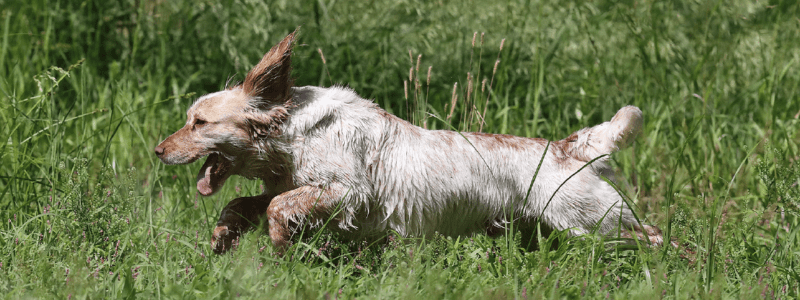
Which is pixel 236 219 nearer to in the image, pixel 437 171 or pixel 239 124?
pixel 239 124

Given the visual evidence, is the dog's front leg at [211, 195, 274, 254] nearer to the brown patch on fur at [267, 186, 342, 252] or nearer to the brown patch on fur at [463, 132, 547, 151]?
the brown patch on fur at [267, 186, 342, 252]

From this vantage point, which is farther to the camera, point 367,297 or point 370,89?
point 370,89

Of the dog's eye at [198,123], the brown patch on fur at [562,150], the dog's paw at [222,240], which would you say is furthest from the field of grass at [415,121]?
the brown patch on fur at [562,150]

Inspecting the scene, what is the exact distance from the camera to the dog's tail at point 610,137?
11.3 feet

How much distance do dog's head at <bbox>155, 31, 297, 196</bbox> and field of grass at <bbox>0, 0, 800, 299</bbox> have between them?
9.5 inches

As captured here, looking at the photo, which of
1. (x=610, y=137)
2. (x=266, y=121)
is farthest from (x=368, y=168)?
(x=610, y=137)

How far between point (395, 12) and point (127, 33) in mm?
2128

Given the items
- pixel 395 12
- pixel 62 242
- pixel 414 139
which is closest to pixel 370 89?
pixel 395 12

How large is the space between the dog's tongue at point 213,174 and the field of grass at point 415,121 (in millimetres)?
276

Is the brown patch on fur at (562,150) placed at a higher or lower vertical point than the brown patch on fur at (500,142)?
lower

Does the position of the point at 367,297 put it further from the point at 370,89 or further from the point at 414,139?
the point at 370,89

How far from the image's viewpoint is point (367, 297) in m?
2.76

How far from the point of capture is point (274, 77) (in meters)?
3.24

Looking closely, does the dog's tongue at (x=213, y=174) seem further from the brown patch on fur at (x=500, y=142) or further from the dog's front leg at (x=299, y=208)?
the brown patch on fur at (x=500, y=142)
